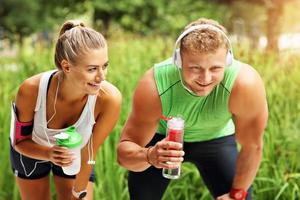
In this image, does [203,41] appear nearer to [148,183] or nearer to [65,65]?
[65,65]

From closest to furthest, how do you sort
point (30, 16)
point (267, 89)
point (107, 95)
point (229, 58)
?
point (229, 58) < point (107, 95) < point (267, 89) < point (30, 16)

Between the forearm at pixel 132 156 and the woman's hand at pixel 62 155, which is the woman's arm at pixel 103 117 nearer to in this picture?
the forearm at pixel 132 156

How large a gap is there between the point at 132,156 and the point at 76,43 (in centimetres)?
62

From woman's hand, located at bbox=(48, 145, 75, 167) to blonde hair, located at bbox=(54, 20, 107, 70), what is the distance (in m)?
0.36

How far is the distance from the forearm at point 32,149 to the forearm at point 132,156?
1.17 feet

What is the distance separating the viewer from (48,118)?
8.94 ft

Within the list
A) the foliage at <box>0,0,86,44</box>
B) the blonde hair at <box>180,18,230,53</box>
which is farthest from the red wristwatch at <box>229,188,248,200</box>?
the foliage at <box>0,0,86,44</box>

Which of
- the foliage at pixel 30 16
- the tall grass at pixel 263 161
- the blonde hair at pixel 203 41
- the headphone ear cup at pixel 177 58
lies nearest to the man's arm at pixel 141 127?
the headphone ear cup at pixel 177 58

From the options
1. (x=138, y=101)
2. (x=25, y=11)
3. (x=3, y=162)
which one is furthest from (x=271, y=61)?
(x=25, y=11)

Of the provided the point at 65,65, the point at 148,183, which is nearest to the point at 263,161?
the point at 148,183

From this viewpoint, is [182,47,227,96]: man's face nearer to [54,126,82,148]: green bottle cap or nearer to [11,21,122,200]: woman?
[11,21,122,200]: woman

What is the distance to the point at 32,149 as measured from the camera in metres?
2.72

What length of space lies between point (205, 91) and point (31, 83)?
751 mm

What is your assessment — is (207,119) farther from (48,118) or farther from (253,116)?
(48,118)
